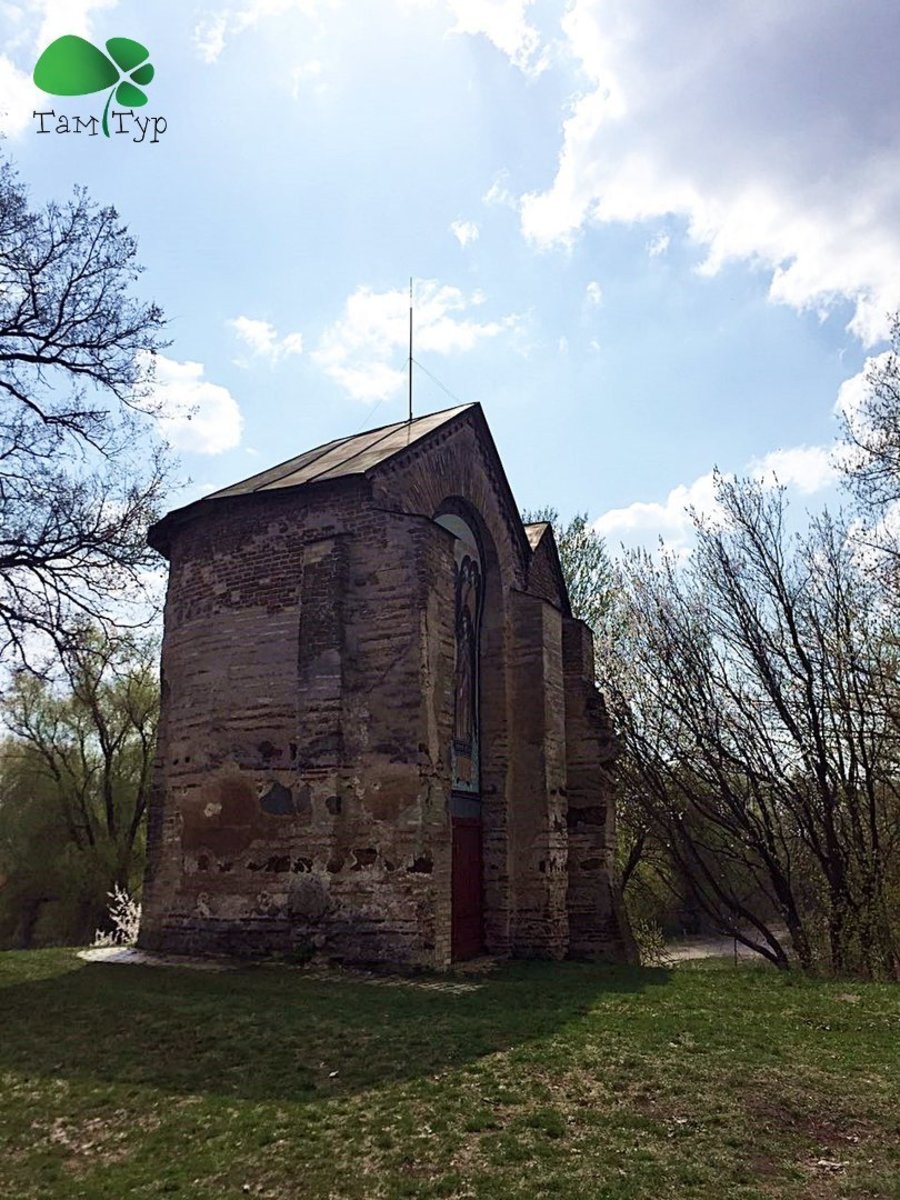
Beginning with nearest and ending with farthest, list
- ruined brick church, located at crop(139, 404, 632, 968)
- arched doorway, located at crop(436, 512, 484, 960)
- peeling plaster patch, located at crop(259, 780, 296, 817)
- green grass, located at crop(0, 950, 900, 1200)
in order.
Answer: green grass, located at crop(0, 950, 900, 1200) → ruined brick church, located at crop(139, 404, 632, 968) → peeling plaster patch, located at crop(259, 780, 296, 817) → arched doorway, located at crop(436, 512, 484, 960)

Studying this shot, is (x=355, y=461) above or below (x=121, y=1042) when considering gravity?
above

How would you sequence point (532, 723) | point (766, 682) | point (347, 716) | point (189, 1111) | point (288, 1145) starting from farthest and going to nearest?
point (766, 682) < point (532, 723) < point (347, 716) < point (189, 1111) < point (288, 1145)

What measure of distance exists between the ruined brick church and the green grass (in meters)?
1.79

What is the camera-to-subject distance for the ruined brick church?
38.3 ft

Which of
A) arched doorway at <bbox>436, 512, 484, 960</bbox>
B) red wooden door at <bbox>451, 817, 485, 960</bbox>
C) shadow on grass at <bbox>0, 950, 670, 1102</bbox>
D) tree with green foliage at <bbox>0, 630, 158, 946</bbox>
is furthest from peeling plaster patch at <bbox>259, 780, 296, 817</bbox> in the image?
tree with green foliage at <bbox>0, 630, 158, 946</bbox>

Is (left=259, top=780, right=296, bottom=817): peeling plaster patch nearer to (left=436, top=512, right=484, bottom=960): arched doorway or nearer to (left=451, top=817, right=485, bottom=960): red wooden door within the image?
(left=436, top=512, right=484, bottom=960): arched doorway

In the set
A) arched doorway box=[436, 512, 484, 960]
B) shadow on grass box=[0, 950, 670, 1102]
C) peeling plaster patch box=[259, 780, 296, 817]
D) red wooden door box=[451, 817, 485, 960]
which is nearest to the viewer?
shadow on grass box=[0, 950, 670, 1102]

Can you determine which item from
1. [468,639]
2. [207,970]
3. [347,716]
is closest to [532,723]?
[468,639]

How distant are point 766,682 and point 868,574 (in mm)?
4613

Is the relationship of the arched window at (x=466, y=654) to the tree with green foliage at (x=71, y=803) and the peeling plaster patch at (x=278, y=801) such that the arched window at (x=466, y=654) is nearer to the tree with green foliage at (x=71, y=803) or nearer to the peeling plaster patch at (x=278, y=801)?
the peeling plaster patch at (x=278, y=801)

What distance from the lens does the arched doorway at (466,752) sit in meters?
13.5

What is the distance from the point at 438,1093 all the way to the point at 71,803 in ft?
87.7

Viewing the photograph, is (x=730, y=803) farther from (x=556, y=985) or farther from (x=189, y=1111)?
(x=189, y=1111)

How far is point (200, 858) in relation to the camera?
42.2 feet
